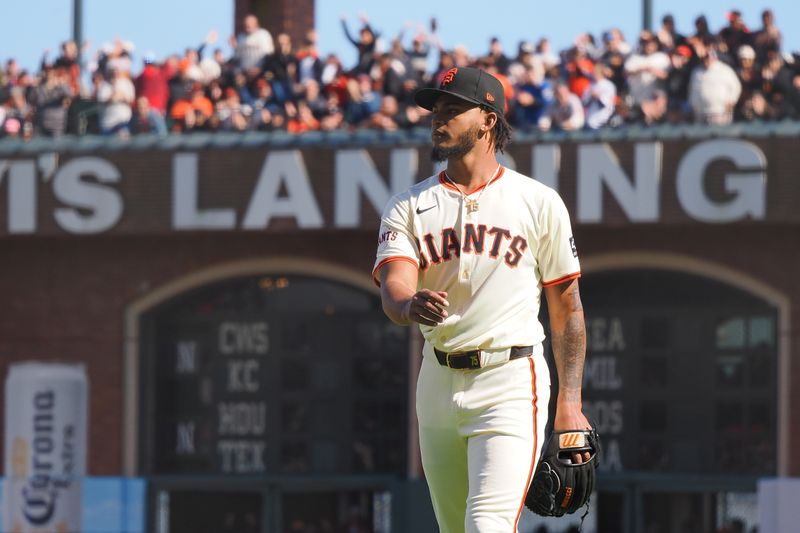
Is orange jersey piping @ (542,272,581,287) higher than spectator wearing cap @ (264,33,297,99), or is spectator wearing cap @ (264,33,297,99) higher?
spectator wearing cap @ (264,33,297,99)

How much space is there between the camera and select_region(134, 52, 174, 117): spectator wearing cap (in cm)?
1773

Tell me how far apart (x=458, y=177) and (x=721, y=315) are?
1088cm

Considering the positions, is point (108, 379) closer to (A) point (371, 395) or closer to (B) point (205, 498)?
(B) point (205, 498)

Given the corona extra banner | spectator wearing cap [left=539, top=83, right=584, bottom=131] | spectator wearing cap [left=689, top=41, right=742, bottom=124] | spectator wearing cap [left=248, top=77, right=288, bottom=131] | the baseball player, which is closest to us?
the baseball player

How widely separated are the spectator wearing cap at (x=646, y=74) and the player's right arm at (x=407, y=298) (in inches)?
431

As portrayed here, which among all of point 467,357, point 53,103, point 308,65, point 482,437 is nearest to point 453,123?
point 467,357

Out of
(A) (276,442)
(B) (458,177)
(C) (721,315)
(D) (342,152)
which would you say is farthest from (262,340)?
(B) (458,177)

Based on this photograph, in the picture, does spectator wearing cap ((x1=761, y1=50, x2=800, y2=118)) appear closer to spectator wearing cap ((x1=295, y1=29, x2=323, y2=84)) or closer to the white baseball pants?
spectator wearing cap ((x1=295, y1=29, x2=323, y2=84))

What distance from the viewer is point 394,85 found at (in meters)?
16.7

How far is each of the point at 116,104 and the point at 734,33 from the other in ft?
20.8

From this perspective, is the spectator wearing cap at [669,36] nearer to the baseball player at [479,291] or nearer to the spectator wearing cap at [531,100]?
the spectator wearing cap at [531,100]

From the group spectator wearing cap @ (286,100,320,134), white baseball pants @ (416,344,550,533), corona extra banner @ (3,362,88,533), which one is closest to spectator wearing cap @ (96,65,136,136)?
spectator wearing cap @ (286,100,320,134)

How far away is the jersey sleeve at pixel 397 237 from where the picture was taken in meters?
5.29

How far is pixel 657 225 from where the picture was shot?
15.9 meters
